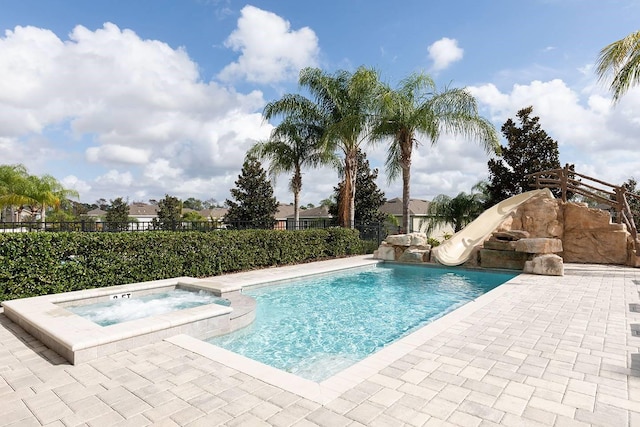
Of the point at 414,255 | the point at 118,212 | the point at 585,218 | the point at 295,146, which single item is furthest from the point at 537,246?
the point at 118,212

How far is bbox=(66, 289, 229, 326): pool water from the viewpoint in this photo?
5988 millimetres

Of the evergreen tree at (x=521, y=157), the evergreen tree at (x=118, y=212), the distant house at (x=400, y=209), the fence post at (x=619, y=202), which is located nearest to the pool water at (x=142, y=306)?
the fence post at (x=619, y=202)

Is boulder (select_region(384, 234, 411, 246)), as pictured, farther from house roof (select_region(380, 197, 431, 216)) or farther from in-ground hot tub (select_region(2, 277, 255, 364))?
house roof (select_region(380, 197, 431, 216))

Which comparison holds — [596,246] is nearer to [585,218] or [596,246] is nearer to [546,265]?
[585,218]

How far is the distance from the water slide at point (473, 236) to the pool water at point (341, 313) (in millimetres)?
708

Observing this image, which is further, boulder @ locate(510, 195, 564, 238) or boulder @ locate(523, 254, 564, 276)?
boulder @ locate(510, 195, 564, 238)

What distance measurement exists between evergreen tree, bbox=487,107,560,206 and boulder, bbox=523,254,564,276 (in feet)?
35.8

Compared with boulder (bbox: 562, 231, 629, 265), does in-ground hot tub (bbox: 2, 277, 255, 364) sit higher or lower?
lower

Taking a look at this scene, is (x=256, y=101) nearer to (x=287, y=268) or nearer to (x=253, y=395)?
(x=287, y=268)

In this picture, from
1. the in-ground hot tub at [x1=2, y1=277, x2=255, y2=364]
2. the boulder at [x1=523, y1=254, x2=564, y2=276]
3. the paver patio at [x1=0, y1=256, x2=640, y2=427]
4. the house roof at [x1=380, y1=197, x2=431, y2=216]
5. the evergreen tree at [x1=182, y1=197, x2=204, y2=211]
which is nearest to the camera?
the paver patio at [x1=0, y1=256, x2=640, y2=427]

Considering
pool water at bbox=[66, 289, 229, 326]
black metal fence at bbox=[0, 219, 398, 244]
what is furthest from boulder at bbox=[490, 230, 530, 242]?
pool water at bbox=[66, 289, 229, 326]

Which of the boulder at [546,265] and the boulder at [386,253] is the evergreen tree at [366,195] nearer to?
the boulder at [386,253]

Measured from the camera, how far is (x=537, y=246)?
36.4 feet

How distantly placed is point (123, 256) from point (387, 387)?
6.78m
